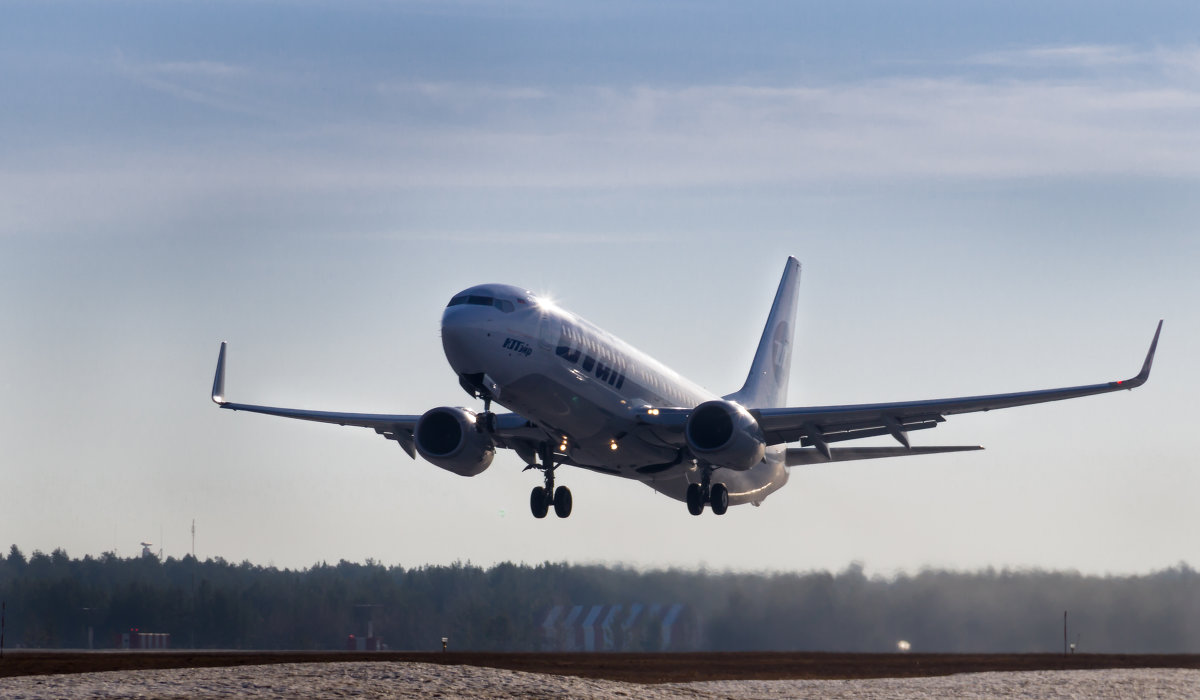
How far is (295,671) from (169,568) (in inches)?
1537

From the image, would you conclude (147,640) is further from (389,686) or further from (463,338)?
(389,686)

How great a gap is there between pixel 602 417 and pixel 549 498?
5768mm

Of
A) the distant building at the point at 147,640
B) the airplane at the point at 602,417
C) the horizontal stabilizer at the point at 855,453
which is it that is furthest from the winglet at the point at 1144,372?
the distant building at the point at 147,640

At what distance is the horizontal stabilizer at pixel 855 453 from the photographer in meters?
44.5

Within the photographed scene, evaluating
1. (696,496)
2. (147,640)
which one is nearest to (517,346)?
(696,496)

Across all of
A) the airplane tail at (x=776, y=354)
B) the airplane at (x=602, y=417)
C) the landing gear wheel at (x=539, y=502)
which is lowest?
the landing gear wheel at (x=539, y=502)

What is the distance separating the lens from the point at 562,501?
145 ft

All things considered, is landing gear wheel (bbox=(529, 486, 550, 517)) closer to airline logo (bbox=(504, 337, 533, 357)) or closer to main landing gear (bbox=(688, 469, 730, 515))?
main landing gear (bbox=(688, 469, 730, 515))

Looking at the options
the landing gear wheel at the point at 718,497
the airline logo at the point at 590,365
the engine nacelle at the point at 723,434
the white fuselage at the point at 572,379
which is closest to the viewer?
the white fuselage at the point at 572,379

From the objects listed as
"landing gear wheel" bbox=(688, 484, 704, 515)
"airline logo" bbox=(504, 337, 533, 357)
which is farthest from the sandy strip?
"airline logo" bbox=(504, 337, 533, 357)

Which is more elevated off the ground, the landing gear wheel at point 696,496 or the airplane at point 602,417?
the airplane at point 602,417

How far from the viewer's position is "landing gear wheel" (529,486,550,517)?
144 feet

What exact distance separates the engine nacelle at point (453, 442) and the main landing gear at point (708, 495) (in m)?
6.61

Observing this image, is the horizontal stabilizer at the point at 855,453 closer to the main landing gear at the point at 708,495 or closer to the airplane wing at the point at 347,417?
the main landing gear at the point at 708,495
